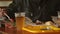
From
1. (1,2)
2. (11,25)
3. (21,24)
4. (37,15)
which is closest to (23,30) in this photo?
(21,24)

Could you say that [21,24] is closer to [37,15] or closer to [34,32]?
[34,32]

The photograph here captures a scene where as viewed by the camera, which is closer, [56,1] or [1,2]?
[56,1]

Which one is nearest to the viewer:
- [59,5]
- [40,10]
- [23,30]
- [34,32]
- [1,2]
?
[34,32]

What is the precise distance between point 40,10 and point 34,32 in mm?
791

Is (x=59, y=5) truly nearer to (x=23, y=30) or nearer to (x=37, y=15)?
(x=37, y=15)

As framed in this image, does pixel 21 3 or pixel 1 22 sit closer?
pixel 1 22

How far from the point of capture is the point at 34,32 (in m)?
0.87

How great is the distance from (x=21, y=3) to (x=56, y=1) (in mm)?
415

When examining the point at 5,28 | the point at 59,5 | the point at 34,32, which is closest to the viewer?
the point at 34,32

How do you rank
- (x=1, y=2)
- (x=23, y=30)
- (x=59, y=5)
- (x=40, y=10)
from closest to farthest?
1. (x=23, y=30)
2. (x=40, y=10)
3. (x=59, y=5)
4. (x=1, y=2)

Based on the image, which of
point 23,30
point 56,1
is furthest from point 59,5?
point 23,30

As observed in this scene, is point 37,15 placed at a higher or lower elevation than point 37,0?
lower

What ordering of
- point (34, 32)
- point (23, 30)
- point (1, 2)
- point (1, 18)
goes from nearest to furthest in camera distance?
1. point (34, 32)
2. point (23, 30)
3. point (1, 18)
4. point (1, 2)

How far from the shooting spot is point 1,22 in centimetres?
121
